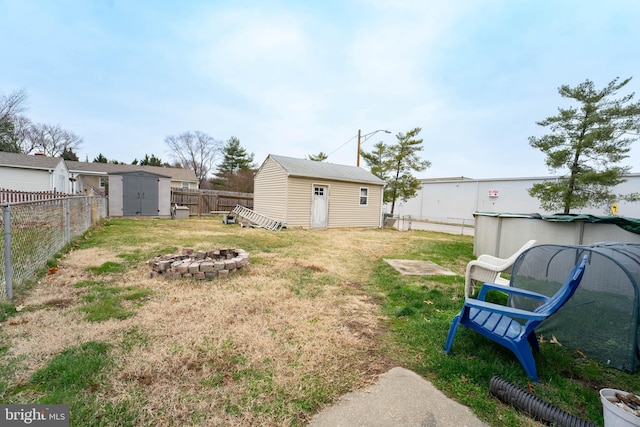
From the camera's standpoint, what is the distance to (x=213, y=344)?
2.53 metres

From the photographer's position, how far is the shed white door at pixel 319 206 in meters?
13.4

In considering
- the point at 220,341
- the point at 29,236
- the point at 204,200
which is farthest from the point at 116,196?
the point at 220,341

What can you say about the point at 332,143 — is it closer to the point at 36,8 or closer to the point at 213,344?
the point at 36,8

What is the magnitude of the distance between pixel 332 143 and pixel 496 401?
75.0ft

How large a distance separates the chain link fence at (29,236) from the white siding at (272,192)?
24.6ft

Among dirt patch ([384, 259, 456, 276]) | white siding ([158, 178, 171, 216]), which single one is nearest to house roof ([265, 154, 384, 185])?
white siding ([158, 178, 171, 216])

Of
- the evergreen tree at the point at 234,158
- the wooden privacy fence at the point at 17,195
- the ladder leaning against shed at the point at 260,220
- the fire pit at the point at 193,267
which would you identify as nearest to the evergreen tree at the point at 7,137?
the evergreen tree at the point at 234,158

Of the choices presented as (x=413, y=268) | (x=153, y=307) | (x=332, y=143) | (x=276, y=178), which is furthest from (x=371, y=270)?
(x=332, y=143)

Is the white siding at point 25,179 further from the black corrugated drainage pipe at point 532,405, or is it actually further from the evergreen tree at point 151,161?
the evergreen tree at point 151,161

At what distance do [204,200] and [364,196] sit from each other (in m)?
10.7

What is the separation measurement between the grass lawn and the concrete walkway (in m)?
0.09

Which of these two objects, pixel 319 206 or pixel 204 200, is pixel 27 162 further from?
A: pixel 319 206

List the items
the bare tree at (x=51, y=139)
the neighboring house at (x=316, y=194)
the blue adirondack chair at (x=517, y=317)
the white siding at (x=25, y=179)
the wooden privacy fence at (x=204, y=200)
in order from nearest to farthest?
the blue adirondack chair at (x=517, y=317), the neighboring house at (x=316, y=194), the white siding at (x=25, y=179), the wooden privacy fence at (x=204, y=200), the bare tree at (x=51, y=139)

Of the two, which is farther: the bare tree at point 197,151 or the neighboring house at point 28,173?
the bare tree at point 197,151
